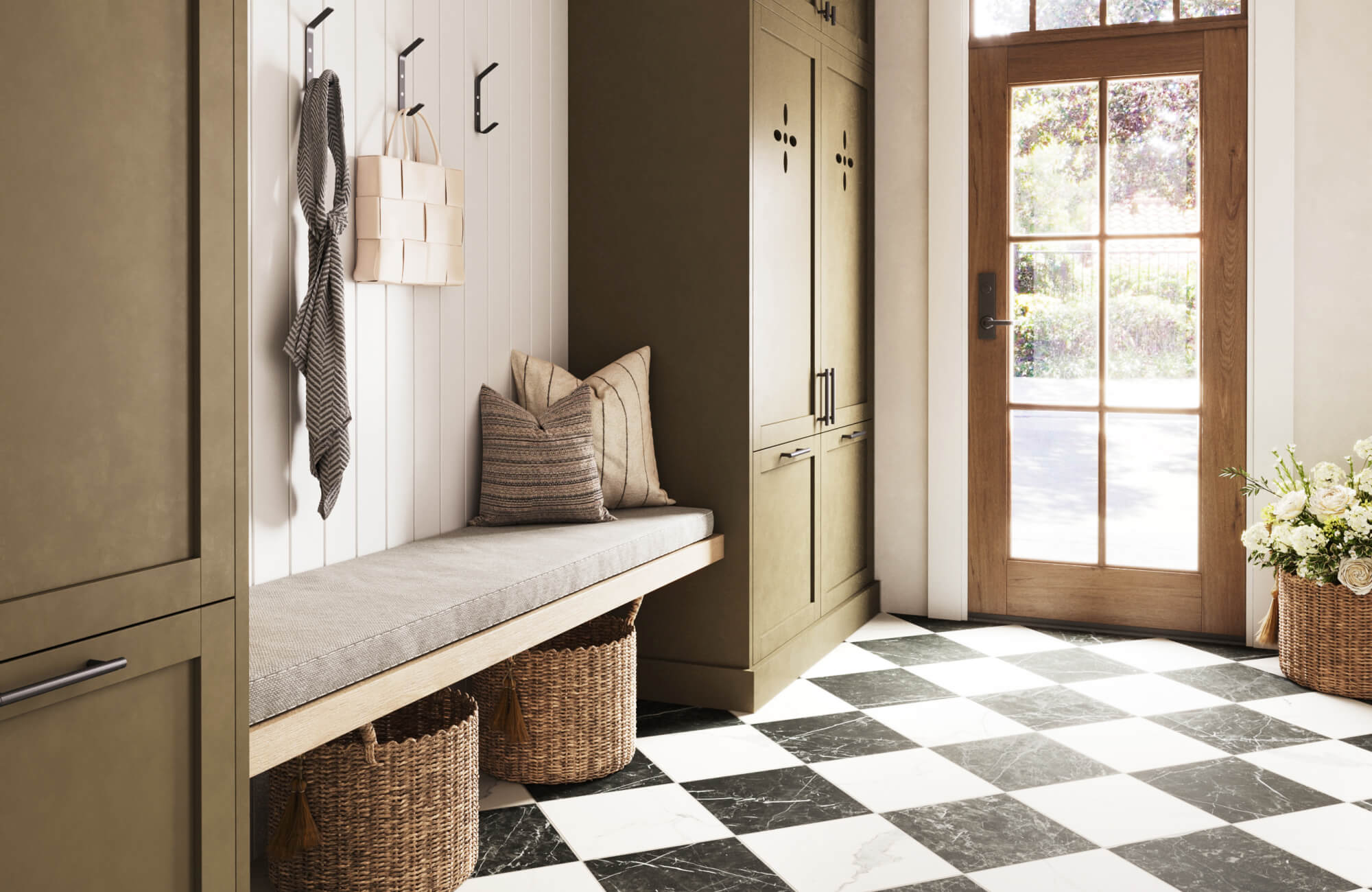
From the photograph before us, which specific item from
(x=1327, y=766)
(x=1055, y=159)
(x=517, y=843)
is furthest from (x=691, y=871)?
(x=1055, y=159)

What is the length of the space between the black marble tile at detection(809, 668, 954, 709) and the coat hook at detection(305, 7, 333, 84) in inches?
90.1

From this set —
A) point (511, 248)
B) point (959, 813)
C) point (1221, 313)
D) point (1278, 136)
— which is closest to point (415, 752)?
point (959, 813)

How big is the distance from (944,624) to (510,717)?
7.41 feet

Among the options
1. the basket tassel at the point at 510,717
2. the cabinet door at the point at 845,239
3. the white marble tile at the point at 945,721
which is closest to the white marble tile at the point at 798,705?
the white marble tile at the point at 945,721

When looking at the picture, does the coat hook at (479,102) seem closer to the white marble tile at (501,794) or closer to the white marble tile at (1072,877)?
the white marble tile at (501,794)

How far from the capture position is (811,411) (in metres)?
3.80

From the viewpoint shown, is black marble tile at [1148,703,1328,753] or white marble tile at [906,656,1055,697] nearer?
black marble tile at [1148,703,1328,753]

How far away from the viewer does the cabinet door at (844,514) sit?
3.94 m

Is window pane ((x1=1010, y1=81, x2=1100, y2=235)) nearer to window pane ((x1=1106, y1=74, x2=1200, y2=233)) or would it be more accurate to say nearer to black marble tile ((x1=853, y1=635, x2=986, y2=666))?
window pane ((x1=1106, y1=74, x2=1200, y2=233))

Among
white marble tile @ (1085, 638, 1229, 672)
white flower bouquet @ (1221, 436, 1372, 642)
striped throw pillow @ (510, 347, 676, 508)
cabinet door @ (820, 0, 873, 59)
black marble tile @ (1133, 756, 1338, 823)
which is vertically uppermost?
cabinet door @ (820, 0, 873, 59)

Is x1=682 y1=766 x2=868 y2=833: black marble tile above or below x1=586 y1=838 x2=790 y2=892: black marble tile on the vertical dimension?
above

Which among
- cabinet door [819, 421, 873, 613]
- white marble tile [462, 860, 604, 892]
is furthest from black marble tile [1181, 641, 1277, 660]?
white marble tile [462, 860, 604, 892]

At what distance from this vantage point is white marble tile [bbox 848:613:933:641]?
4.15 metres

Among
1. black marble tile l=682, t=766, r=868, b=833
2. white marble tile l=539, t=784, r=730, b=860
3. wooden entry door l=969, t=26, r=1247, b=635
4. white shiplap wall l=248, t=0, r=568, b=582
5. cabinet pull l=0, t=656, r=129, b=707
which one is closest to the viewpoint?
cabinet pull l=0, t=656, r=129, b=707
